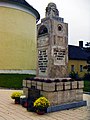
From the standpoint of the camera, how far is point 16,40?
2656 centimetres

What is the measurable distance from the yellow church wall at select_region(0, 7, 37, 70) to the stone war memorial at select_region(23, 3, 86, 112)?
1533 cm

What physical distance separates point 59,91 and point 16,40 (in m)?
18.3

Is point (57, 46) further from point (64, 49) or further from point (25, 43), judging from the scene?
point (25, 43)

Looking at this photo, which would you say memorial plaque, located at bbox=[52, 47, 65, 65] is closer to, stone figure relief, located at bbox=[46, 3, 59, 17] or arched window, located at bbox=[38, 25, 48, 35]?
arched window, located at bbox=[38, 25, 48, 35]

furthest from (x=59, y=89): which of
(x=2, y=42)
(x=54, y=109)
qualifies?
(x=2, y=42)

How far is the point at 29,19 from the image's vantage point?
1134 inches

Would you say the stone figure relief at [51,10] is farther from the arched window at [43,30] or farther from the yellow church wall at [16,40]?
the yellow church wall at [16,40]

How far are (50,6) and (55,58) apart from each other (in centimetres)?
282

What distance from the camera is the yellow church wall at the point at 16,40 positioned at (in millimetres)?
25562

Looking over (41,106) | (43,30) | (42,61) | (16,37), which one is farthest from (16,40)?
(41,106)

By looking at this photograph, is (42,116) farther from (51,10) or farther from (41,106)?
(51,10)

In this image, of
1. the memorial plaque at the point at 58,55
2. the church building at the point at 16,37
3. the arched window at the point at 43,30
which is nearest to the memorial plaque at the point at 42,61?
the memorial plaque at the point at 58,55

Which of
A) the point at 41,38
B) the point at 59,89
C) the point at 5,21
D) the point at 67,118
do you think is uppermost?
the point at 5,21

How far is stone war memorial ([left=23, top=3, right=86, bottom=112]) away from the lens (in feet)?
30.0
